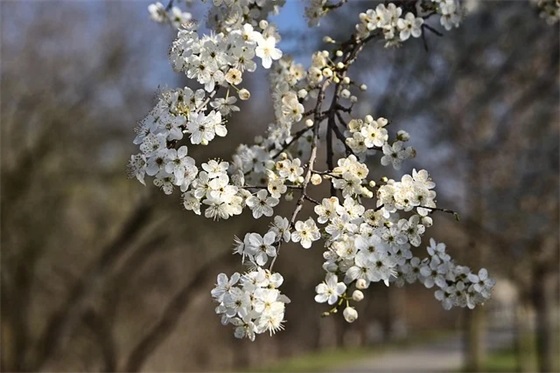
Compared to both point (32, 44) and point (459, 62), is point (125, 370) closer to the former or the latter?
point (32, 44)

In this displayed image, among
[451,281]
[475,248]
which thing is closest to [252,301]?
[451,281]

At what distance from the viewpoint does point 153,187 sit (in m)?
11.7

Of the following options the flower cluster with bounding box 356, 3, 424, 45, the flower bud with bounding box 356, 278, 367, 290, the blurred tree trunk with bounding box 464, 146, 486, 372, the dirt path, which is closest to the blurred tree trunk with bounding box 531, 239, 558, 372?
the blurred tree trunk with bounding box 464, 146, 486, 372

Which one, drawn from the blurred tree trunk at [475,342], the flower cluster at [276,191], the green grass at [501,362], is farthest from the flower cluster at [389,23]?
the green grass at [501,362]

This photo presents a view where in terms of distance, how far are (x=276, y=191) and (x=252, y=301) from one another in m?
0.43

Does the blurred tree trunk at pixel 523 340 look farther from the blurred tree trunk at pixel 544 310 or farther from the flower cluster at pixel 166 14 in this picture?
the flower cluster at pixel 166 14

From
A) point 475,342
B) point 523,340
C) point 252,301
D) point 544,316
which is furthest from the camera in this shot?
point 475,342

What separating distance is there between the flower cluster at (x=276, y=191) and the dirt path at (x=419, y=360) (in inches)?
580

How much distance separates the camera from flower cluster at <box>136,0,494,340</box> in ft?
7.18

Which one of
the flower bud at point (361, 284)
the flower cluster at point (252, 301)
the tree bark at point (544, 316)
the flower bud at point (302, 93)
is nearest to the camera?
the flower cluster at point (252, 301)

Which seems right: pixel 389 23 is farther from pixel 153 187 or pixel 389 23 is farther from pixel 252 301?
pixel 153 187

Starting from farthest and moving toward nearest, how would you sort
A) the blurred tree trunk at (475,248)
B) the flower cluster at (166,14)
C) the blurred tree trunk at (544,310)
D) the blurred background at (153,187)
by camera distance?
the blurred tree trunk at (544,310) < the blurred tree trunk at (475,248) < the blurred background at (153,187) < the flower cluster at (166,14)

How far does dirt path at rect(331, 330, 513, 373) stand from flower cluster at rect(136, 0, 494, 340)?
1474cm

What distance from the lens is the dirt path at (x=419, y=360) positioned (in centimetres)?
1753
